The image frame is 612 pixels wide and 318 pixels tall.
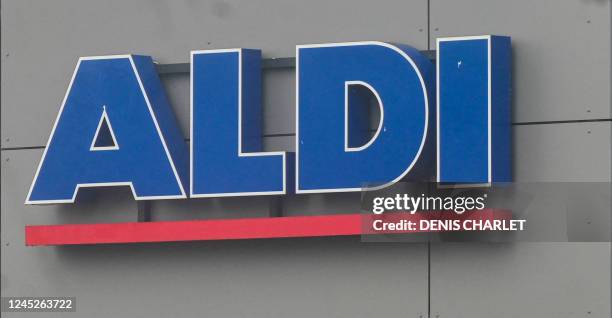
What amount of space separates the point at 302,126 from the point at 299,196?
0.45 m

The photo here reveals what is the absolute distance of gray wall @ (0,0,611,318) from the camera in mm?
8906

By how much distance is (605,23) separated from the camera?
8891 mm

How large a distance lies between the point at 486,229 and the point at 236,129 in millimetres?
1664

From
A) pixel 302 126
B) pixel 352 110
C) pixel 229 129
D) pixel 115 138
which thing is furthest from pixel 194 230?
pixel 352 110

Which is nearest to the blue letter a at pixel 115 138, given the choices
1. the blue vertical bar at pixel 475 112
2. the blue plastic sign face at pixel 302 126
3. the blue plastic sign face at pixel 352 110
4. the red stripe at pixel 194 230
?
the blue plastic sign face at pixel 302 126

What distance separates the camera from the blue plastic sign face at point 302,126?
897cm

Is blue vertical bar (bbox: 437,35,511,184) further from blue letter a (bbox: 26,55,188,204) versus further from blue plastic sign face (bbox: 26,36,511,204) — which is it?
blue letter a (bbox: 26,55,188,204)

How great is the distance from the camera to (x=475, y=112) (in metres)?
8.93

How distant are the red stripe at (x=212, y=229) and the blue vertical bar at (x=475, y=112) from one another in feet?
0.88

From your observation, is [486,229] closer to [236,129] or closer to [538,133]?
[538,133]

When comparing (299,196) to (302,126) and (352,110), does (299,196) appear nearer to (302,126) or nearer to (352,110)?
(302,126)

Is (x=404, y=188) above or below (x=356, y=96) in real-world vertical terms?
below

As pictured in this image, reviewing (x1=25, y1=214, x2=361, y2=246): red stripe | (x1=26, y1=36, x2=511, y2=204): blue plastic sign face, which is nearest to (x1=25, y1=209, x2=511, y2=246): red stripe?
(x1=25, y1=214, x2=361, y2=246): red stripe

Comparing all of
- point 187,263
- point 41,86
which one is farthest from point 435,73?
point 41,86
